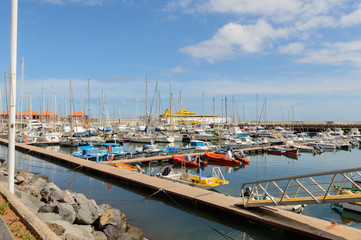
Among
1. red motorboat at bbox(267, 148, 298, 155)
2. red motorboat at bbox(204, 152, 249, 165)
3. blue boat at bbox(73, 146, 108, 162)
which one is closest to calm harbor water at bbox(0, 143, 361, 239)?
blue boat at bbox(73, 146, 108, 162)

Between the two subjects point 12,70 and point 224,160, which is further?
point 224,160

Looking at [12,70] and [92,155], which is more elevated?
[12,70]

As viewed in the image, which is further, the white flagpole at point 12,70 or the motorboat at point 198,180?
the motorboat at point 198,180

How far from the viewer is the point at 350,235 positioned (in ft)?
34.4

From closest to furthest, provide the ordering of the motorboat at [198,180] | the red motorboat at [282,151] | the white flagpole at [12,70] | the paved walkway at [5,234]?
the paved walkway at [5,234] < the white flagpole at [12,70] < the motorboat at [198,180] < the red motorboat at [282,151]

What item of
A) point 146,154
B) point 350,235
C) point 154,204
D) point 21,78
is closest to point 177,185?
point 154,204

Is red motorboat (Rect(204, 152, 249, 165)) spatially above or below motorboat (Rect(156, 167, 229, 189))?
below

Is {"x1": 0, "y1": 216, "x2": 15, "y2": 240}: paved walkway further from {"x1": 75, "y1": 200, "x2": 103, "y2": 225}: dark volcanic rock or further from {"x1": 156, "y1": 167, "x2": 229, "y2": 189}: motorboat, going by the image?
{"x1": 156, "y1": 167, "x2": 229, "y2": 189}: motorboat

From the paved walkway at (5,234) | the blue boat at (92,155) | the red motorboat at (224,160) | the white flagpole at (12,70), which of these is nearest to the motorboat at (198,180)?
the white flagpole at (12,70)

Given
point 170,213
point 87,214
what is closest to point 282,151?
point 170,213

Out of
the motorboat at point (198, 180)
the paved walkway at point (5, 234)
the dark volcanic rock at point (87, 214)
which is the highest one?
the paved walkway at point (5, 234)

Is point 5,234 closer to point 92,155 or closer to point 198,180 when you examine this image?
point 198,180

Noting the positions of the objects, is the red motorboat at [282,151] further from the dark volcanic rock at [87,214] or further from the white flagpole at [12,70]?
the white flagpole at [12,70]

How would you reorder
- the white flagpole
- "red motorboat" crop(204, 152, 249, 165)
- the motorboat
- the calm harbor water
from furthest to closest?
"red motorboat" crop(204, 152, 249, 165) → the motorboat → the calm harbor water → the white flagpole
